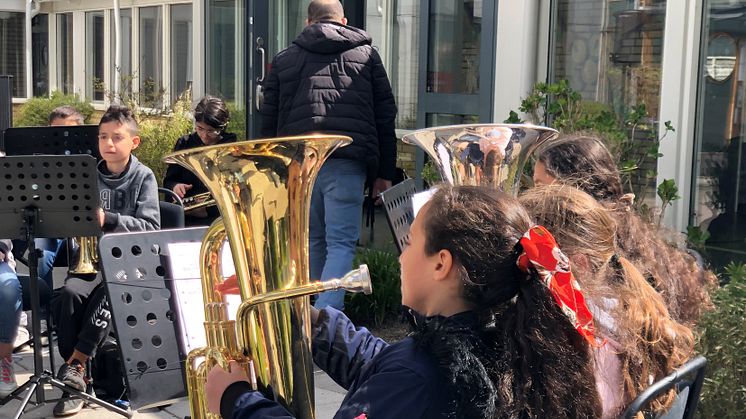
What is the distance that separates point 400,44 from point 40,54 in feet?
39.9

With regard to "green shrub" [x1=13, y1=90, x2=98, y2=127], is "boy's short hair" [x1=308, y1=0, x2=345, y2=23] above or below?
above

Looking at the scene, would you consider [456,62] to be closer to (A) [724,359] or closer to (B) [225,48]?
(B) [225,48]

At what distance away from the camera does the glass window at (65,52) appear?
1677 cm

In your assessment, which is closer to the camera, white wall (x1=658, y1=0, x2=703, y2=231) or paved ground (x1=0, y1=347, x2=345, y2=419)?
paved ground (x1=0, y1=347, x2=345, y2=419)

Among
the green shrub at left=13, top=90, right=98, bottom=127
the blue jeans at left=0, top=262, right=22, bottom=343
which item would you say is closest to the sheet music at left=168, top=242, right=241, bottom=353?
the blue jeans at left=0, top=262, right=22, bottom=343

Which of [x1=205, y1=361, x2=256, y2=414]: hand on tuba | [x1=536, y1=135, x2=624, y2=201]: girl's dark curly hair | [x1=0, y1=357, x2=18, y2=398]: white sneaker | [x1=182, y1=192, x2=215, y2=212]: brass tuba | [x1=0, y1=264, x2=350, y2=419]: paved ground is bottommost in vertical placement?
[x1=0, y1=264, x2=350, y2=419]: paved ground

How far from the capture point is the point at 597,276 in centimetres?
218

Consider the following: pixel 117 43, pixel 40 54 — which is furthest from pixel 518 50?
pixel 40 54

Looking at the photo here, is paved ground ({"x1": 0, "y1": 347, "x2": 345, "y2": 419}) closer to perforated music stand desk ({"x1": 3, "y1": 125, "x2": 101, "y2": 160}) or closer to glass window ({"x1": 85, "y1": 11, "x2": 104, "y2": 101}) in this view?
perforated music stand desk ({"x1": 3, "y1": 125, "x2": 101, "y2": 160})

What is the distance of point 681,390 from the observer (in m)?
2.15

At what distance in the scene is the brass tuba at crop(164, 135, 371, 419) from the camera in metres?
2.21

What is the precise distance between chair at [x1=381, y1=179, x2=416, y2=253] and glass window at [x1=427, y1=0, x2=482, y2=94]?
104 inches

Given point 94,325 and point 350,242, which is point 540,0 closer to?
point 350,242

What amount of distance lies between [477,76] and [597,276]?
15.0 feet
